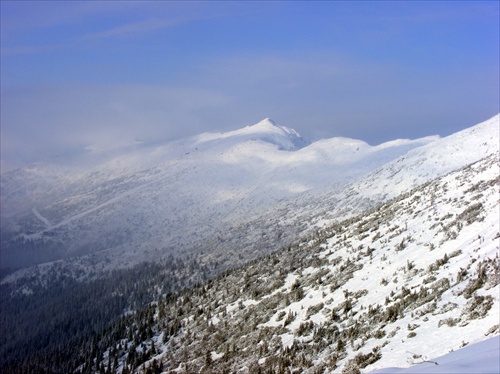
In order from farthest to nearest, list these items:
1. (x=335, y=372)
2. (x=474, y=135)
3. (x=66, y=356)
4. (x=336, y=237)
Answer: (x=474, y=135) < (x=66, y=356) < (x=336, y=237) < (x=335, y=372)

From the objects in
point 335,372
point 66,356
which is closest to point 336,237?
point 335,372

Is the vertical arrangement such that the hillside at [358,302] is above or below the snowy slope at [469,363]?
below

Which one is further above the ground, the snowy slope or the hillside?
the snowy slope

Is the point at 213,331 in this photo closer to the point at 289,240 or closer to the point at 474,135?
the point at 474,135

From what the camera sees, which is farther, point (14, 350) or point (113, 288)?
point (113, 288)

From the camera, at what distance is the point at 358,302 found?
32938mm

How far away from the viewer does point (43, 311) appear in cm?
19762

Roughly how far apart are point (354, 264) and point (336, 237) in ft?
52.0

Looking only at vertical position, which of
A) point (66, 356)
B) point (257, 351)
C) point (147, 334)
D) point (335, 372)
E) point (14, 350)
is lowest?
point (14, 350)

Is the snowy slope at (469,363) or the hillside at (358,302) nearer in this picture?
the snowy slope at (469,363)

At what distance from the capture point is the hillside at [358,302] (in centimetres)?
2291

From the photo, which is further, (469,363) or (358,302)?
(358,302)

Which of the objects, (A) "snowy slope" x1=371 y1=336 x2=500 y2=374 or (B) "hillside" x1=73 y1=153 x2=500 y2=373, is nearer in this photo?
(A) "snowy slope" x1=371 y1=336 x2=500 y2=374

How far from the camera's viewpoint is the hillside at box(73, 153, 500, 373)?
22.9 meters
